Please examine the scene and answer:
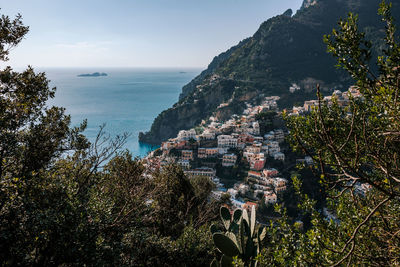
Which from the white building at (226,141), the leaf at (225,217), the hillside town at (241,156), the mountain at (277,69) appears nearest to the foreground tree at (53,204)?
the leaf at (225,217)

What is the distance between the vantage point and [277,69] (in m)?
88.8

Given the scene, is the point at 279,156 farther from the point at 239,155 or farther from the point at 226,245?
the point at 226,245

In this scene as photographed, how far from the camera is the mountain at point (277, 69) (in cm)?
7606

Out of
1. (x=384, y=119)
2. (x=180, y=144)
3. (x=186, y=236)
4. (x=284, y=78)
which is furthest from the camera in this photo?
(x=284, y=78)

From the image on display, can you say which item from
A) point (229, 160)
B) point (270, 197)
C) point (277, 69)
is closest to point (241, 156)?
point (229, 160)

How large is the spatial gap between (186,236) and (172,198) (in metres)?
3.67

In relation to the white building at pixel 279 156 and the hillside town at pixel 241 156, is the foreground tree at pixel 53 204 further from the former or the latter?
the white building at pixel 279 156

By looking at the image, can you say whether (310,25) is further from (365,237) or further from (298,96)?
(365,237)

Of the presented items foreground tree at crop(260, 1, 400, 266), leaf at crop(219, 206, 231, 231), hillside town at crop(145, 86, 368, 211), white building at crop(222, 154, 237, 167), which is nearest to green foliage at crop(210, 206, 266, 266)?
leaf at crop(219, 206, 231, 231)

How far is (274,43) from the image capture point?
96625mm

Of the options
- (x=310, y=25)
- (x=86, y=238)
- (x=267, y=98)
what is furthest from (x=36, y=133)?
(x=310, y=25)

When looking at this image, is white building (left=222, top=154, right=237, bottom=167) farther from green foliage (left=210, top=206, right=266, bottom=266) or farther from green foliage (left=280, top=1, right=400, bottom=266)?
green foliage (left=280, top=1, right=400, bottom=266)

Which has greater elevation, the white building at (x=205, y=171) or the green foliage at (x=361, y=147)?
the green foliage at (x=361, y=147)

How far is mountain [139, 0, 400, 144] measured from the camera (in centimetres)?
7606
